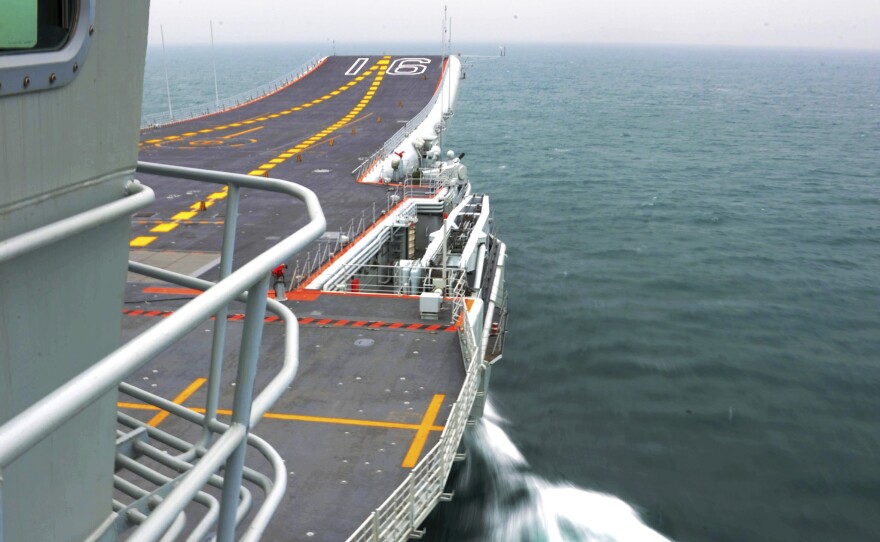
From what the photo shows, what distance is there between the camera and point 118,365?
3.21 m

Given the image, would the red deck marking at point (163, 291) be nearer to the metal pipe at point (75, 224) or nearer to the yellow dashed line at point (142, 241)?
the yellow dashed line at point (142, 241)

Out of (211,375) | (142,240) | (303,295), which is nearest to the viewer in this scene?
(211,375)

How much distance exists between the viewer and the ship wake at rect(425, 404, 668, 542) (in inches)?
773

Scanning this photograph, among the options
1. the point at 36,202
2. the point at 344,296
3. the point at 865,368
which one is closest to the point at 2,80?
the point at 36,202

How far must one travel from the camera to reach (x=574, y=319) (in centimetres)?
3591

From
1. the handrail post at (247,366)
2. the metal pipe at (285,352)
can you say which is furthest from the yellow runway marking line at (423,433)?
the handrail post at (247,366)

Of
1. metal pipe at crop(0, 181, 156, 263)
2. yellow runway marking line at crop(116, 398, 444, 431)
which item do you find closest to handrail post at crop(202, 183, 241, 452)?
metal pipe at crop(0, 181, 156, 263)

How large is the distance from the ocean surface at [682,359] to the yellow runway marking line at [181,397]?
6.23m

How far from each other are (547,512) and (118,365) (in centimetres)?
1905

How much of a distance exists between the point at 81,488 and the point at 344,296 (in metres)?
20.0

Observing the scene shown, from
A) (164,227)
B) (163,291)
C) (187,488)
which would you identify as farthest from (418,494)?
(164,227)

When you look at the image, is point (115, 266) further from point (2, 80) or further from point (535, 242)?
point (535, 242)

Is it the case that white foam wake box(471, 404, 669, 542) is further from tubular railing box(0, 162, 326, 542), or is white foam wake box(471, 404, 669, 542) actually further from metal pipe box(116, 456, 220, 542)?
tubular railing box(0, 162, 326, 542)

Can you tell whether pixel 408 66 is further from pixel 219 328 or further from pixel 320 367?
pixel 219 328
